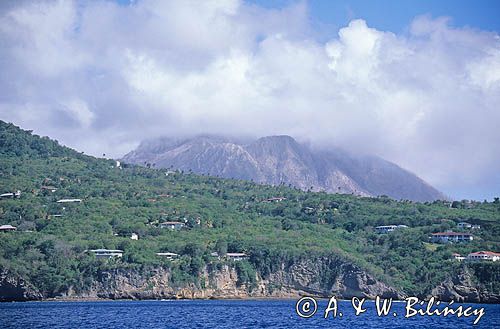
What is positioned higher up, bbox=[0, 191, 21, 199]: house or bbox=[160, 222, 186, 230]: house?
bbox=[0, 191, 21, 199]: house

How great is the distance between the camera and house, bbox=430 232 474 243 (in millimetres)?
142750

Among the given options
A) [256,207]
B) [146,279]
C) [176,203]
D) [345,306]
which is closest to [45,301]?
[146,279]

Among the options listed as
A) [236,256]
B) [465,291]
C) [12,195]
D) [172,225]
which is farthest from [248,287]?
[12,195]

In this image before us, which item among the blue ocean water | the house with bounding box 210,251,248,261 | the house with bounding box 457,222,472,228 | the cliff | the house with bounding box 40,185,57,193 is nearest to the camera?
the blue ocean water

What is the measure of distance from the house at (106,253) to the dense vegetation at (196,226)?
1135mm

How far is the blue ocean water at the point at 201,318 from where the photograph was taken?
254 ft

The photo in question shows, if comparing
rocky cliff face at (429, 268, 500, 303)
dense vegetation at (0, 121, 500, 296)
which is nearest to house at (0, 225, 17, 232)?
dense vegetation at (0, 121, 500, 296)

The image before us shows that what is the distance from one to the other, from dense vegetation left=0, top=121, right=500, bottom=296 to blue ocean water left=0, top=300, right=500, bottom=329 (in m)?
18.1

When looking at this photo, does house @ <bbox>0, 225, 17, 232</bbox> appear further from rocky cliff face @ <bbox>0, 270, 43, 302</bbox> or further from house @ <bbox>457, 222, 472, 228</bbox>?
house @ <bbox>457, 222, 472, 228</bbox>

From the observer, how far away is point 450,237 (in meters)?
143

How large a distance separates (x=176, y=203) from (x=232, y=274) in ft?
119

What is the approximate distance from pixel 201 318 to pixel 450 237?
6625cm

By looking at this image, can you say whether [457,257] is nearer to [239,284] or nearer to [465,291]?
[465,291]

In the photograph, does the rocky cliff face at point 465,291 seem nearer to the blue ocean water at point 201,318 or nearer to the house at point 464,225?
the blue ocean water at point 201,318
